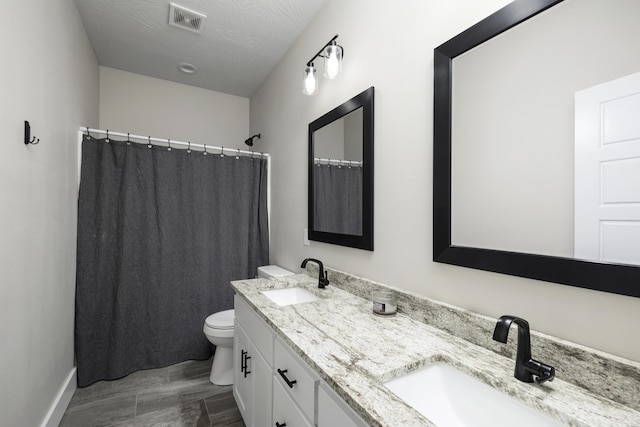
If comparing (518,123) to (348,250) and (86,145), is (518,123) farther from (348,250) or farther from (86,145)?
(86,145)

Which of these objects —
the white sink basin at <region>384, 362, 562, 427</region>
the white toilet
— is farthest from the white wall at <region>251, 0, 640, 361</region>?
the white toilet

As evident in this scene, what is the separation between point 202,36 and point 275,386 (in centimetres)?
243

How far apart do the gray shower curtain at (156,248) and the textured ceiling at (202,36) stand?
2.77 ft

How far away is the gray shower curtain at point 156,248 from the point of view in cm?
209

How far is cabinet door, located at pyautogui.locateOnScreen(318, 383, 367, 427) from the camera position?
67 centimetres

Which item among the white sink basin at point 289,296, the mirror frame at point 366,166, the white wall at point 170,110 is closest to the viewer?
the mirror frame at point 366,166

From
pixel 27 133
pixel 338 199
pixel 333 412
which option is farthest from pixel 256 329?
pixel 27 133

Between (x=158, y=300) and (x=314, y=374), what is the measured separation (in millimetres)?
1981

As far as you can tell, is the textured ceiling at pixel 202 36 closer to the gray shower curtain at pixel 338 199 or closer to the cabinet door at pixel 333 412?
the gray shower curtain at pixel 338 199

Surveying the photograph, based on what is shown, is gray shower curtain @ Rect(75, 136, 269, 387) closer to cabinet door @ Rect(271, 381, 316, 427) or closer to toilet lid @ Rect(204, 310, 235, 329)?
toilet lid @ Rect(204, 310, 235, 329)

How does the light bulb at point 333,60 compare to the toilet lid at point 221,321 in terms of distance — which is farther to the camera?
the toilet lid at point 221,321

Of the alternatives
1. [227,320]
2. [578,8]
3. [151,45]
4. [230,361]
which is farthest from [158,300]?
[578,8]

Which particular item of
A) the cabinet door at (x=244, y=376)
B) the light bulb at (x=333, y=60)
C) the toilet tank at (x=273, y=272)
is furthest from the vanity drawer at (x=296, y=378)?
the light bulb at (x=333, y=60)

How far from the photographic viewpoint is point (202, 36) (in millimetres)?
2182
